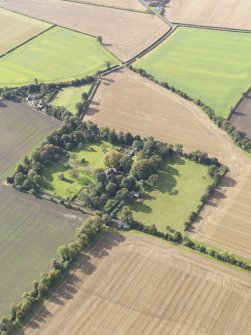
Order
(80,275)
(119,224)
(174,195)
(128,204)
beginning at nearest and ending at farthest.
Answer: (80,275) < (119,224) < (128,204) < (174,195)

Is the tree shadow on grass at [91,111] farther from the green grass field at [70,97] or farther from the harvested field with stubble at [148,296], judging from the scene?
the harvested field with stubble at [148,296]

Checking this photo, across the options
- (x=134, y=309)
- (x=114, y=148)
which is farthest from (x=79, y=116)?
(x=134, y=309)

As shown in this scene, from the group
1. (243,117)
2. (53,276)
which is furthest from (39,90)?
(53,276)

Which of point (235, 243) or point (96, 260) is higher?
point (235, 243)

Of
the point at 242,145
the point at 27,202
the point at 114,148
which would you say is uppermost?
the point at 242,145

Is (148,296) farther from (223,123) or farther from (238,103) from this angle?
(238,103)

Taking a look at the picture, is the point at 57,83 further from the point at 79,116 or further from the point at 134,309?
the point at 134,309

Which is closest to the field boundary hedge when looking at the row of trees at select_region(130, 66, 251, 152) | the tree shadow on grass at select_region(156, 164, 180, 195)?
the row of trees at select_region(130, 66, 251, 152)
